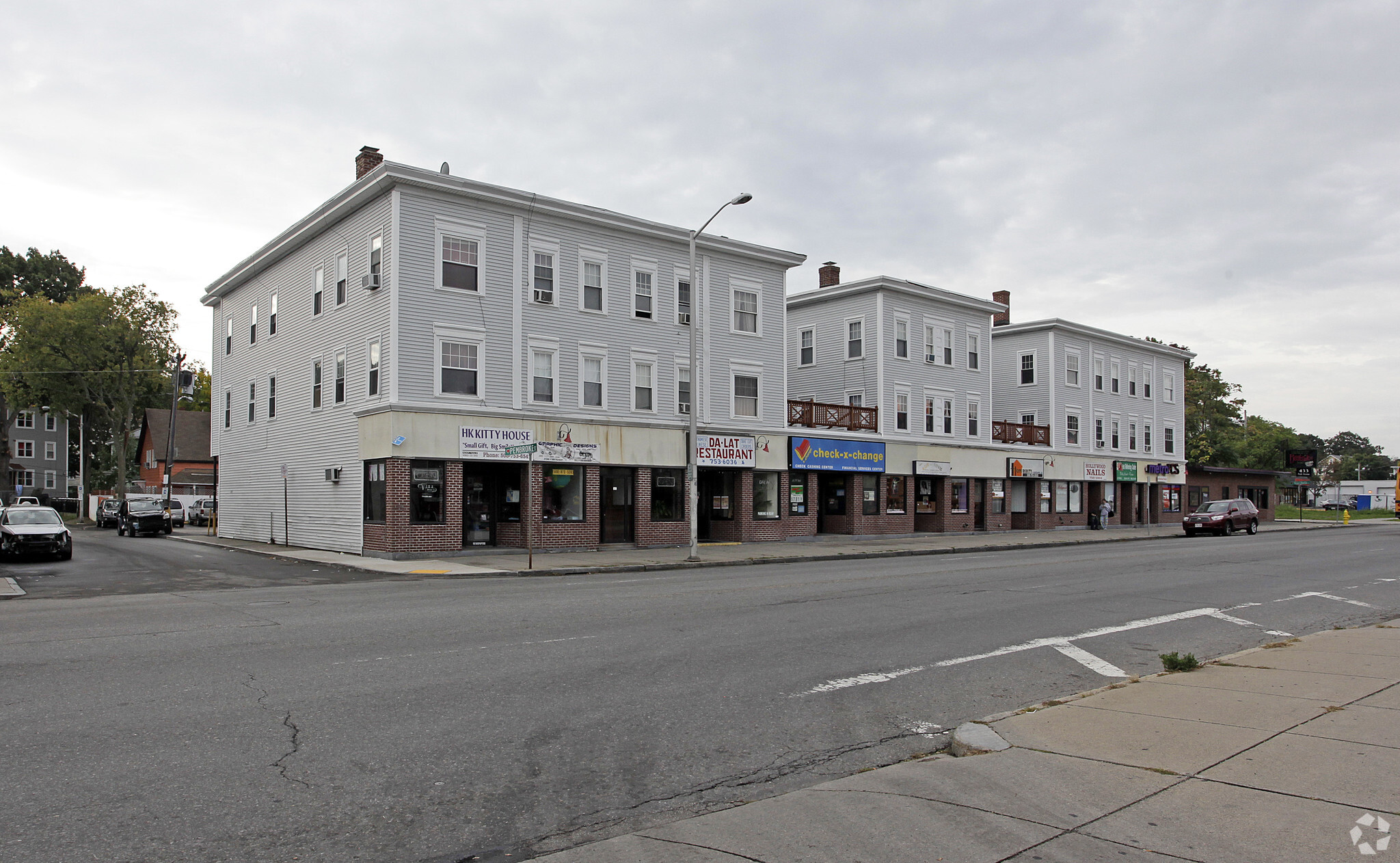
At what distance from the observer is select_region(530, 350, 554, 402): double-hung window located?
27.9m

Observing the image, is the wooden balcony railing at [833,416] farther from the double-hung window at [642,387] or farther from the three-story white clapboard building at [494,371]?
the double-hung window at [642,387]

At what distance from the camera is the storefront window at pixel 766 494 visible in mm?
33594

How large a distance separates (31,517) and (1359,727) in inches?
1217

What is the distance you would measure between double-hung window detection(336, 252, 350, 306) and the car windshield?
993 centimetres

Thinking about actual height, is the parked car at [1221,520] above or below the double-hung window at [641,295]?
below

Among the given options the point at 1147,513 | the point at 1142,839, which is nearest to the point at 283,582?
the point at 1142,839

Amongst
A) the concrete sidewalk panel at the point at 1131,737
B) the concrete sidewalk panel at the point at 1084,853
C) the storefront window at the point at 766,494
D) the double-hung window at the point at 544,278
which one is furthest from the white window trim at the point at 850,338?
the concrete sidewalk panel at the point at 1084,853

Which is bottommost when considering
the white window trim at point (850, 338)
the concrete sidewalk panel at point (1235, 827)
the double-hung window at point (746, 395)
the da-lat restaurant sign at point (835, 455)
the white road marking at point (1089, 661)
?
the white road marking at point (1089, 661)

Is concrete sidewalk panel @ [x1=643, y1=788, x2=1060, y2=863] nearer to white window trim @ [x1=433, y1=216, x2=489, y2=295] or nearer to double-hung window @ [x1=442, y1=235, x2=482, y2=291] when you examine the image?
white window trim @ [x1=433, y1=216, x2=489, y2=295]

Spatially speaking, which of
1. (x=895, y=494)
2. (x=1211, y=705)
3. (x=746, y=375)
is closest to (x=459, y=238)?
(x=746, y=375)

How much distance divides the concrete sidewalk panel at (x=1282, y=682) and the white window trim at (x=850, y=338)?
31.5m

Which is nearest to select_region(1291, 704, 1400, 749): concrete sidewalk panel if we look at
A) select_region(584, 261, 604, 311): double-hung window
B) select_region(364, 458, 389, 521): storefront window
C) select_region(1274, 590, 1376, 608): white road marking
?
select_region(1274, 590, 1376, 608): white road marking

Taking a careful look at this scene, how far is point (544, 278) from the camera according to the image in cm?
2833

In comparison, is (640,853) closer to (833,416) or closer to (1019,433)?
(833,416)
